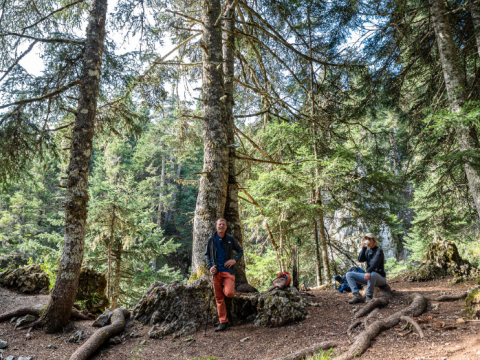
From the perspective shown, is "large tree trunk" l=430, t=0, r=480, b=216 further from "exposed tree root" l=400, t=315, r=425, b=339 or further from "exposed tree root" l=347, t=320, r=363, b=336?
"exposed tree root" l=347, t=320, r=363, b=336

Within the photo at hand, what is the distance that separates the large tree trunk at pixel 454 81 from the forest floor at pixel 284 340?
289 centimetres

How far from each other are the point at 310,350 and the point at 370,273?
2.20 meters

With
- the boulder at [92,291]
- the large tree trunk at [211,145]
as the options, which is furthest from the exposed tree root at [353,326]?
the boulder at [92,291]

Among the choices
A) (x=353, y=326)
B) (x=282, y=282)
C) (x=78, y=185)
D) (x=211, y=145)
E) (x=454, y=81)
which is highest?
(x=454, y=81)

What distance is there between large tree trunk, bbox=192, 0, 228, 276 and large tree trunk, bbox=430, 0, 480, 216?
482cm

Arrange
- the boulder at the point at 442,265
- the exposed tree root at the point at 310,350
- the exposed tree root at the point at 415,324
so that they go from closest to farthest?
the exposed tree root at the point at 415,324 → the exposed tree root at the point at 310,350 → the boulder at the point at 442,265

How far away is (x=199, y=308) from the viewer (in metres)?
4.86

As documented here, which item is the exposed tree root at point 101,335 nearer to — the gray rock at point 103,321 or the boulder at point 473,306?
the gray rock at point 103,321

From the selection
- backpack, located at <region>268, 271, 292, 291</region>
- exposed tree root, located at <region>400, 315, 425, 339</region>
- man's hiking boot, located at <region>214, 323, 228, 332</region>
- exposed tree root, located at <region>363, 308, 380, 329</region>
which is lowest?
man's hiking boot, located at <region>214, 323, 228, 332</region>

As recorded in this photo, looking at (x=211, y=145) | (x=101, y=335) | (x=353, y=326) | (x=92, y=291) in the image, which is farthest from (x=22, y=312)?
(x=353, y=326)

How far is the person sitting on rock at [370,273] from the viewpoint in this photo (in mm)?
4867

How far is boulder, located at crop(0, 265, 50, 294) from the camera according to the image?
6.98 meters

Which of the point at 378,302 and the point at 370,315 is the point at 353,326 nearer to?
the point at 370,315

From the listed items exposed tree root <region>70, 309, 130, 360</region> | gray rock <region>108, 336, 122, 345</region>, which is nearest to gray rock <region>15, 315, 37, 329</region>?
exposed tree root <region>70, 309, 130, 360</region>
